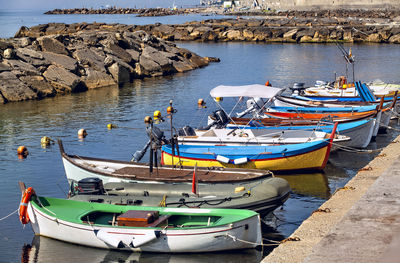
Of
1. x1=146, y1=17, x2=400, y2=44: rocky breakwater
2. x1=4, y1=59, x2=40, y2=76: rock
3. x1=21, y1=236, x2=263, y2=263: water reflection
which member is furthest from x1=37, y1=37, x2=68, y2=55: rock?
x1=146, y1=17, x2=400, y2=44: rocky breakwater

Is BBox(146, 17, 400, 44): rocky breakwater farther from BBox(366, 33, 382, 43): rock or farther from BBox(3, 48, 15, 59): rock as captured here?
BBox(3, 48, 15, 59): rock

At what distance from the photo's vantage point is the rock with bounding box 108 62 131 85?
48.9 metres

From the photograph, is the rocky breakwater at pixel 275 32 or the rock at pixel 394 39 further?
the rocky breakwater at pixel 275 32

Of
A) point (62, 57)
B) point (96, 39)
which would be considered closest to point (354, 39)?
point (96, 39)

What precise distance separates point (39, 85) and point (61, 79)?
230cm

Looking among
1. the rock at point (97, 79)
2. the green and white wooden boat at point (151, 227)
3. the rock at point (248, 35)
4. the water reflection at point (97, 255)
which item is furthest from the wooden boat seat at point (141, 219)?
the rock at point (248, 35)

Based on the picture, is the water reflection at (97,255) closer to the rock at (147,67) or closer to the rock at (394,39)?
the rock at (147,67)

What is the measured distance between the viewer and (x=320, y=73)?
54500 millimetres

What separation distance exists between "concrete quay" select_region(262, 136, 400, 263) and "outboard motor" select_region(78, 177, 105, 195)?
642 centimetres

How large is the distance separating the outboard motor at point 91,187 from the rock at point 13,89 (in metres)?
25.3

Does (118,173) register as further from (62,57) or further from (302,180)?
(62,57)

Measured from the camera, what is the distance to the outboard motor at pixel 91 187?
17.4 m

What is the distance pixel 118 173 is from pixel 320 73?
3887 centimetres

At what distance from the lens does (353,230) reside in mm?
11688
